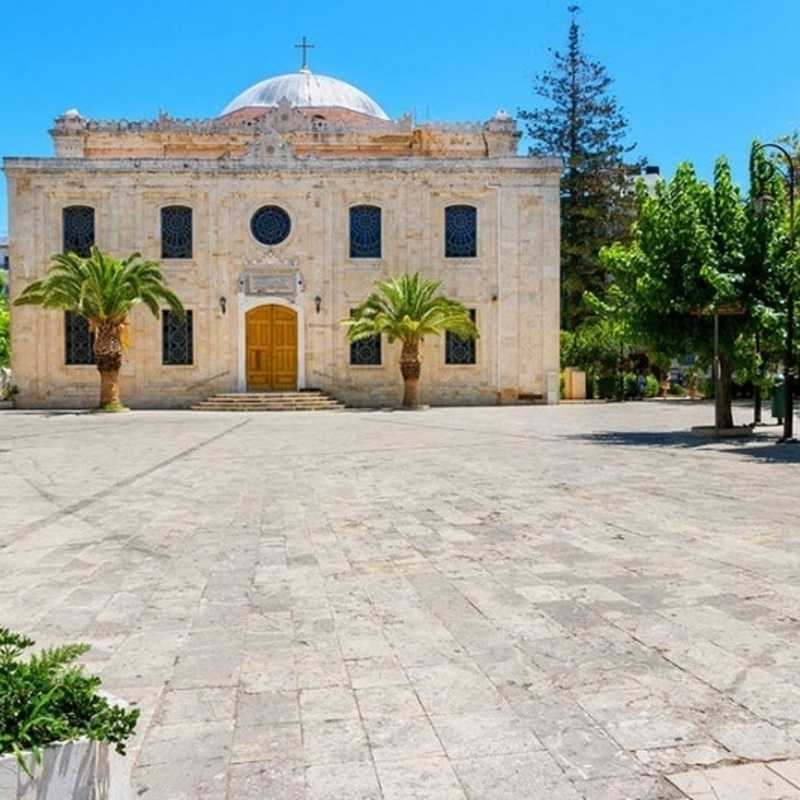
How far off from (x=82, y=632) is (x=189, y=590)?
0.99m

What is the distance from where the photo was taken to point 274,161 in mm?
30875

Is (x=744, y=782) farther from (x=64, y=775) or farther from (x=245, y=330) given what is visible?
(x=245, y=330)

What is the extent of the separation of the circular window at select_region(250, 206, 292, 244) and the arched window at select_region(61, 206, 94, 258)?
576cm

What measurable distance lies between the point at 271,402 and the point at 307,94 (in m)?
18.4

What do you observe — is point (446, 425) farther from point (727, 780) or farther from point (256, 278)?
point (727, 780)

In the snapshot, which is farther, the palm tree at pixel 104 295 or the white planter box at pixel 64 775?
the palm tree at pixel 104 295

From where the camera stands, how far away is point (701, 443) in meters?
15.4

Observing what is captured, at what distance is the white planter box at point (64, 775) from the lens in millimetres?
1878

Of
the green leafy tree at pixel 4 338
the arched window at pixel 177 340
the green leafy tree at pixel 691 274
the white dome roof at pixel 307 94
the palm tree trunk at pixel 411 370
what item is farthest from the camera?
the green leafy tree at pixel 4 338

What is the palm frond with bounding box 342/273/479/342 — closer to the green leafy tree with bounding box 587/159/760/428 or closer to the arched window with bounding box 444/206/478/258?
the arched window with bounding box 444/206/478/258

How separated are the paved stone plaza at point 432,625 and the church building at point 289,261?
1996cm

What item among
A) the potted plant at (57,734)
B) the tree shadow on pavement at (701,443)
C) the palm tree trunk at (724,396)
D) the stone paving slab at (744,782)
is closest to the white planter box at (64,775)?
the potted plant at (57,734)

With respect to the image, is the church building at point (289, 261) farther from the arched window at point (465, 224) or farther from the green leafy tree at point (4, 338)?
the green leafy tree at point (4, 338)

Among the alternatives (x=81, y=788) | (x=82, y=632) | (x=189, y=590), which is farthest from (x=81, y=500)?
(x=81, y=788)
